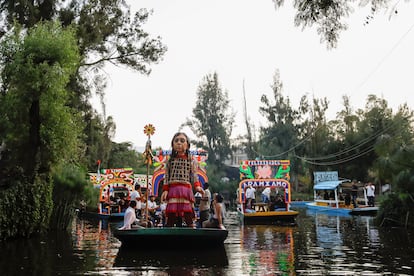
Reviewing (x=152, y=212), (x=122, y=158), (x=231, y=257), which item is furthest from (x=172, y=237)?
(x=122, y=158)

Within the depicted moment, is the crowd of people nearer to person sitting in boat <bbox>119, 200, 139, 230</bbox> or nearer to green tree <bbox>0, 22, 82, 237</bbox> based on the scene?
person sitting in boat <bbox>119, 200, 139, 230</bbox>

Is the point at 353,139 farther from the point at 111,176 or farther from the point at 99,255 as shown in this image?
the point at 99,255

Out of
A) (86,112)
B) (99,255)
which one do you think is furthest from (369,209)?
(99,255)

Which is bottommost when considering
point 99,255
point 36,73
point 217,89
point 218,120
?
point 99,255

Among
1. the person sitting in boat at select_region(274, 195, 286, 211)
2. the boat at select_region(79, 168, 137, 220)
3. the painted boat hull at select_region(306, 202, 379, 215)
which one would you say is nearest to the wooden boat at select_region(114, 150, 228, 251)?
the person sitting in boat at select_region(274, 195, 286, 211)

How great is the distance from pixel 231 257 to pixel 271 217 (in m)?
11.2

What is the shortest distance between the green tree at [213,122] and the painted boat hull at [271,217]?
120ft

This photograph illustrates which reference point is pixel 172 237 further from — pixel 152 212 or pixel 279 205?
pixel 279 205

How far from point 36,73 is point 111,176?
1264cm

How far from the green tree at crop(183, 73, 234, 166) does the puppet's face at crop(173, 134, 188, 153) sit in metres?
45.1

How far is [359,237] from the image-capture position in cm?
1449

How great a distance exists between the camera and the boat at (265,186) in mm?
21453

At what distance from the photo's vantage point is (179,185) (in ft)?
41.1

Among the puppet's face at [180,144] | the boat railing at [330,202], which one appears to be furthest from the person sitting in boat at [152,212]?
the boat railing at [330,202]
